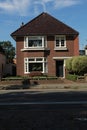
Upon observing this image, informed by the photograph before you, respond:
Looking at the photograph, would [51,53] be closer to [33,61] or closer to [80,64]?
[33,61]

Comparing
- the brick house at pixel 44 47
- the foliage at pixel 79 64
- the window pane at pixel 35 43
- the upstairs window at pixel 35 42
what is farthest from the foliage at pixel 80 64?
the window pane at pixel 35 43

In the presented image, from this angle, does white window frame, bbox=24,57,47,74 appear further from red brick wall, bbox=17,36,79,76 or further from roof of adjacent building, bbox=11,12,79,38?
roof of adjacent building, bbox=11,12,79,38

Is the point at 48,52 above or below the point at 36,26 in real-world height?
below

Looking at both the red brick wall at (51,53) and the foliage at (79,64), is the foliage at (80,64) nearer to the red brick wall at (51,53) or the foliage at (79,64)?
the foliage at (79,64)

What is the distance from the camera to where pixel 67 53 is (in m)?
47.8

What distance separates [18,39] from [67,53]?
21.4 feet

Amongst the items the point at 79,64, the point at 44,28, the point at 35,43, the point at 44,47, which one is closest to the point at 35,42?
the point at 35,43

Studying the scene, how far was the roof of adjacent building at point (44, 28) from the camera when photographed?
154 feet

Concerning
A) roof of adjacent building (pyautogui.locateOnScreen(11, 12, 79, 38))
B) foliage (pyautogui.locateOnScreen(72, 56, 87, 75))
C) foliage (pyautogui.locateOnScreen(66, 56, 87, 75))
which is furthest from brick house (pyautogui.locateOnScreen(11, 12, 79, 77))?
foliage (pyautogui.locateOnScreen(72, 56, 87, 75))

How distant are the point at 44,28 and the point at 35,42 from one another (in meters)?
2.33

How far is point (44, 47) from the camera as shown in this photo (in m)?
46.9
